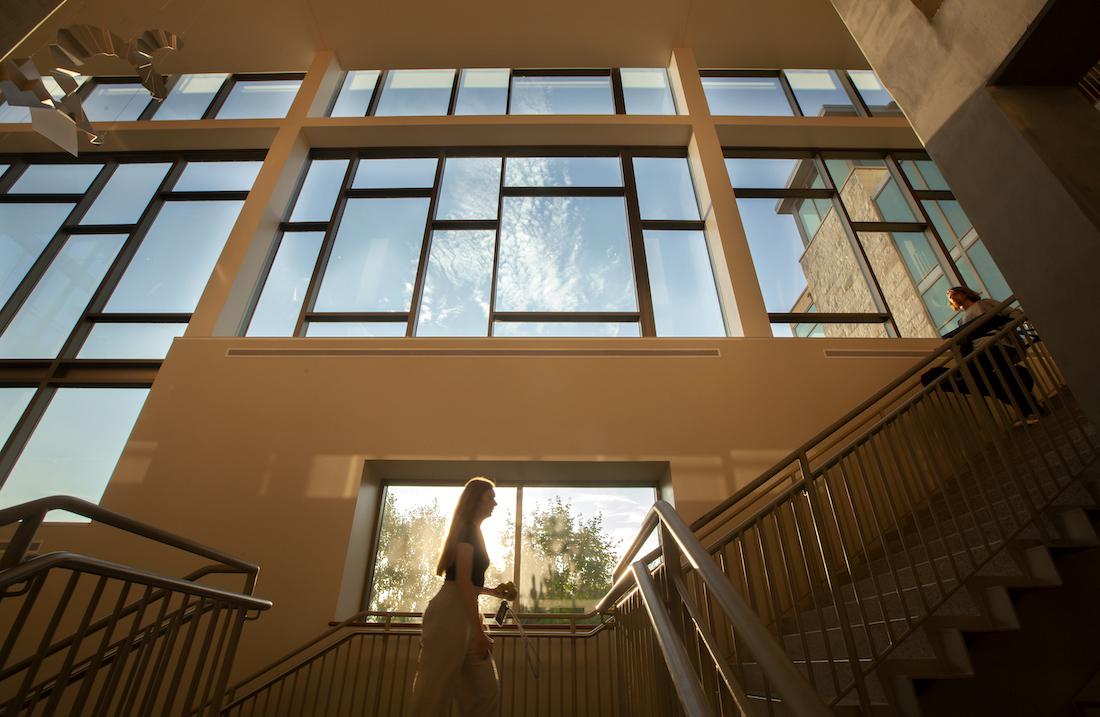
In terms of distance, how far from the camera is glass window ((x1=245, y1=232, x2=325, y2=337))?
6062 millimetres

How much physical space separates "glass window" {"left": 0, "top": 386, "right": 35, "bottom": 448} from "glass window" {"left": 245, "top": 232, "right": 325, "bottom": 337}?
2331mm

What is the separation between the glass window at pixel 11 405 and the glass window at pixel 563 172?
6093mm

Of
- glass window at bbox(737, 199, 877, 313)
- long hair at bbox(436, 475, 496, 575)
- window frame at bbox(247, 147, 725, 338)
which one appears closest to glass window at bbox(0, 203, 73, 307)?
window frame at bbox(247, 147, 725, 338)

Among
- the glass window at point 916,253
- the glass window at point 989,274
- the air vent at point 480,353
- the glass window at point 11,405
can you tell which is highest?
the glass window at point 916,253

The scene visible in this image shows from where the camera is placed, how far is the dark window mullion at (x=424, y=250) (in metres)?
5.95

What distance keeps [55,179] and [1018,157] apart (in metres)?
10.6

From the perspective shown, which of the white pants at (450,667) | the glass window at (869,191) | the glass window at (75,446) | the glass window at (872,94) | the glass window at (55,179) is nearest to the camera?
the white pants at (450,667)

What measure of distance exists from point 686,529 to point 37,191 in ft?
32.4

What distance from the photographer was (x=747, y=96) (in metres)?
8.20

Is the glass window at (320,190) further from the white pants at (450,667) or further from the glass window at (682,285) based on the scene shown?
the white pants at (450,667)

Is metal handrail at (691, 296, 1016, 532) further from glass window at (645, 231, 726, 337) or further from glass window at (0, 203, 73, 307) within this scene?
glass window at (0, 203, 73, 307)

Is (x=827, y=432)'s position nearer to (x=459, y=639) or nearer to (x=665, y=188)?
(x=459, y=639)

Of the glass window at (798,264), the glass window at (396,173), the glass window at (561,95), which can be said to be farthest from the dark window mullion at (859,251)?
the glass window at (396,173)

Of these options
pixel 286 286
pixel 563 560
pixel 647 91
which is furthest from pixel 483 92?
pixel 563 560
